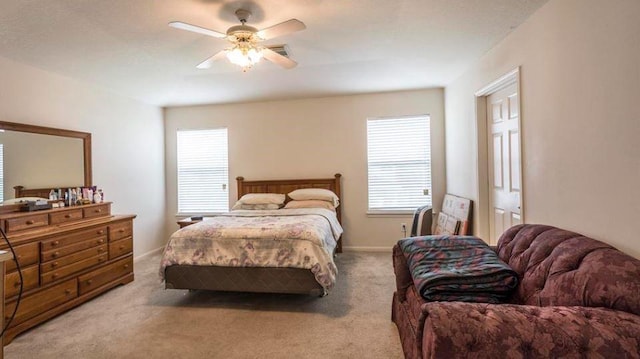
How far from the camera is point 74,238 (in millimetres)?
3182

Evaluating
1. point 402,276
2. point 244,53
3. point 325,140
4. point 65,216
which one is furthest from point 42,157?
point 402,276

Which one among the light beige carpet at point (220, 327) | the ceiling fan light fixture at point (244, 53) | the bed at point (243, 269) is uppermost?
the ceiling fan light fixture at point (244, 53)

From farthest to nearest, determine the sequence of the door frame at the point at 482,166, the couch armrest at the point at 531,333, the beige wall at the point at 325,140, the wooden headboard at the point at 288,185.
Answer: the wooden headboard at the point at 288,185 < the beige wall at the point at 325,140 < the door frame at the point at 482,166 < the couch armrest at the point at 531,333

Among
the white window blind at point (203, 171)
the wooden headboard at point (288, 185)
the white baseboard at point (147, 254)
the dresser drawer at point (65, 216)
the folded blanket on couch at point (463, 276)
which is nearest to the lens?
the folded blanket on couch at point (463, 276)

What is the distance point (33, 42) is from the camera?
2826 mm

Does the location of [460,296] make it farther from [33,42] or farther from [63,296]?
[33,42]

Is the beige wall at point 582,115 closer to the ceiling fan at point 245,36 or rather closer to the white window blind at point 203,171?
the ceiling fan at point 245,36

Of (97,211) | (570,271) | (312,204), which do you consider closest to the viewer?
(570,271)

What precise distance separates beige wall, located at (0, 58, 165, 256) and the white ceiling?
181 millimetres

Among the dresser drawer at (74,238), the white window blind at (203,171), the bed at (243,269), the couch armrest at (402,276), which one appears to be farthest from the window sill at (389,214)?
the dresser drawer at (74,238)

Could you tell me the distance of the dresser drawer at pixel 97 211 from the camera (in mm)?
3584

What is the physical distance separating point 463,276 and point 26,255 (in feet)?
10.9

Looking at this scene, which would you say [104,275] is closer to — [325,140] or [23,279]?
[23,279]

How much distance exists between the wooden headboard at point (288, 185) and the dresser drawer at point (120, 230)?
174cm
